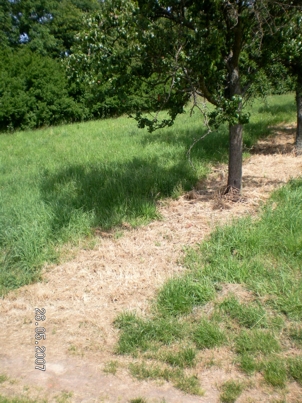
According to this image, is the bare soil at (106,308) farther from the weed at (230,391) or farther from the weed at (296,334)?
the weed at (296,334)

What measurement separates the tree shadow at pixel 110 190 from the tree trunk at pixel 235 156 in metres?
1.06

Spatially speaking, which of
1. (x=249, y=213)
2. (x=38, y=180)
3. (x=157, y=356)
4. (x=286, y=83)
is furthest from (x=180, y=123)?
(x=157, y=356)

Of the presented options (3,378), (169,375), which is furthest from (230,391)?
(3,378)

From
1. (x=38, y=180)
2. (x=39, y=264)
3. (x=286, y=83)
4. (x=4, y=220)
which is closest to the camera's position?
(x=39, y=264)

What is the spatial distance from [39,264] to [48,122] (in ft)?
49.1

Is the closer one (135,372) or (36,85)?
(135,372)

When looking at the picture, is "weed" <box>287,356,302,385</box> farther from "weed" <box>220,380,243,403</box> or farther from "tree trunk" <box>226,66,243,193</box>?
"tree trunk" <box>226,66,243,193</box>

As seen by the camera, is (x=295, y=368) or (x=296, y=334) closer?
(x=295, y=368)

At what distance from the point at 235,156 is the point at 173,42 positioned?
2181 millimetres

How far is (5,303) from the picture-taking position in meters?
4.63

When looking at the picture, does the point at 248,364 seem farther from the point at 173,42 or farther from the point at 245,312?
the point at 173,42

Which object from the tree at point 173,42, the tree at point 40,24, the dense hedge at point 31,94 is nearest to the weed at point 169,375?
the tree at point 173,42

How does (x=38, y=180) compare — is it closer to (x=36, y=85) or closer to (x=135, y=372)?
(x=135, y=372)

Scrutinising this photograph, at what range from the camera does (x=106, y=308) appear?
438 centimetres
